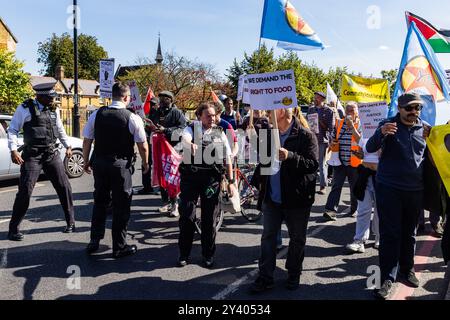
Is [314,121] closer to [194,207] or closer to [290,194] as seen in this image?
[194,207]

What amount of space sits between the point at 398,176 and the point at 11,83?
944 inches

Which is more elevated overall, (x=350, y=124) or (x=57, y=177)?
(x=350, y=124)

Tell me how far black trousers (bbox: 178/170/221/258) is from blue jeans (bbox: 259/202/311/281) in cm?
80

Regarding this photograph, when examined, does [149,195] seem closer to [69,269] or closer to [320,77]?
[69,269]

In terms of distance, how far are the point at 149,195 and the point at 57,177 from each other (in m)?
2.83

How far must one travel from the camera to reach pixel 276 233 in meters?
3.93

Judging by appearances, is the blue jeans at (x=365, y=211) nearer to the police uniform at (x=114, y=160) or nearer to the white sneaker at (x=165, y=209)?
the police uniform at (x=114, y=160)

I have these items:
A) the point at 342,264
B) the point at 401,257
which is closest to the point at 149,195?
the point at 342,264

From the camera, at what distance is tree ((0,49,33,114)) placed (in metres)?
22.2

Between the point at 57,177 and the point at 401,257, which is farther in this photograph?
the point at 57,177

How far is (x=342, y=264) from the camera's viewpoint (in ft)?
15.4
